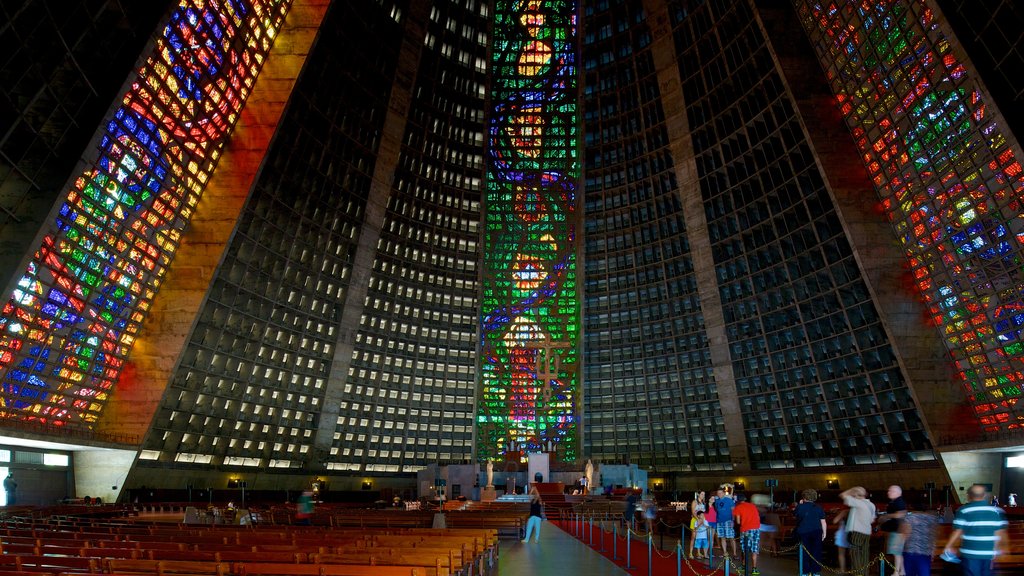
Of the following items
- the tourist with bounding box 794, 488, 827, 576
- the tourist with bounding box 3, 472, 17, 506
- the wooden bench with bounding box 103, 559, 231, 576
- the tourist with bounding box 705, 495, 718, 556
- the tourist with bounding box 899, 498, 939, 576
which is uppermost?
the tourist with bounding box 3, 472, 17, 506

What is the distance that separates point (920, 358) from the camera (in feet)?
129

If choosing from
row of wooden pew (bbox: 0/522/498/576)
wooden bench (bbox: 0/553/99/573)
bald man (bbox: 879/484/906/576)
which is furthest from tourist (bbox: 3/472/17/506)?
bald man (bbox: 879/484/906/576)

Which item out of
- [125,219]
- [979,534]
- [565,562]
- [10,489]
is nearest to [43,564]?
[565,562]

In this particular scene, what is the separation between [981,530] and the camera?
9.10 meters

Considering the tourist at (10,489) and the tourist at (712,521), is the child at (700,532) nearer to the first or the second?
the tourist at (712,521)

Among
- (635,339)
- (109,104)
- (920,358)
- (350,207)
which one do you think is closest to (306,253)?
(350,207)

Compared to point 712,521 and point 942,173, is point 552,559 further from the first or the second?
point 942,173

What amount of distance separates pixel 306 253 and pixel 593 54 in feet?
97.0

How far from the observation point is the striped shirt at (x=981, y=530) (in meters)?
9.06

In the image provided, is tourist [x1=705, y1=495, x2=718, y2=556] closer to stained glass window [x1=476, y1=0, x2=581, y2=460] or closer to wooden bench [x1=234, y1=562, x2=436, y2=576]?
wooden bench [x1=234, y1=562, x2=436, y2=576]

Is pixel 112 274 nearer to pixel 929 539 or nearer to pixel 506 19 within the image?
pixel 929 539

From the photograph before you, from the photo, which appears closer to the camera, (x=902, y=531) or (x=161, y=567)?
(x=161, y=567)

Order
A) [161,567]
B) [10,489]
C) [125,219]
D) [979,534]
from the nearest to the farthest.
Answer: [161,567], [979,534], [10,489], [125,219]

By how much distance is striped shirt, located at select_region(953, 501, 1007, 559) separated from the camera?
357 inches
